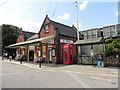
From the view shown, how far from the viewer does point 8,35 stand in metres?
A: 54.6

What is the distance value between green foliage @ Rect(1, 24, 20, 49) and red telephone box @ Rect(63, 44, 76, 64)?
33.0m

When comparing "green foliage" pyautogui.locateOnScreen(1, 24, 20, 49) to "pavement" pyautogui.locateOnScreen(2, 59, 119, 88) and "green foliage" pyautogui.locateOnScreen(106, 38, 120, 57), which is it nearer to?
"green foliage" pyautogui.locateOnScreen(106, 38, 120, 57)

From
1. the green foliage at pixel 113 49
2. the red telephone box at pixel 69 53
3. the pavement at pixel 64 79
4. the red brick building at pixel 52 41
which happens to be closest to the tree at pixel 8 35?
the red brick building at pixel 52 41

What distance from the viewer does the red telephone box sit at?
24047mm

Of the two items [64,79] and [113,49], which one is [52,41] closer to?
[113,49]

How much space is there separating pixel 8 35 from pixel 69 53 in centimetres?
3559

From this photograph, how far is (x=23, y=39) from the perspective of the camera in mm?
40281

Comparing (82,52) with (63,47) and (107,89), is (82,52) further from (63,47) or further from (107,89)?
(107,89)

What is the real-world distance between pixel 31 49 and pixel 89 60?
15.9 meters

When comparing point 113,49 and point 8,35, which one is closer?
point 113,49

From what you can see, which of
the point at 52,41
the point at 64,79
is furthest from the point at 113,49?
the point at 64,79

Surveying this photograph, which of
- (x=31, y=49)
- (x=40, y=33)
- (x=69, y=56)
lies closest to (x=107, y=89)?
(x=69, y=56)

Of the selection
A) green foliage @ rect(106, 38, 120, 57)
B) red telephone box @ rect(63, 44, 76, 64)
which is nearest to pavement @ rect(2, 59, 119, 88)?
green foliage @ rect(106, 38, 120, 57)

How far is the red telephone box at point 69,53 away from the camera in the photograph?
2405 cm
